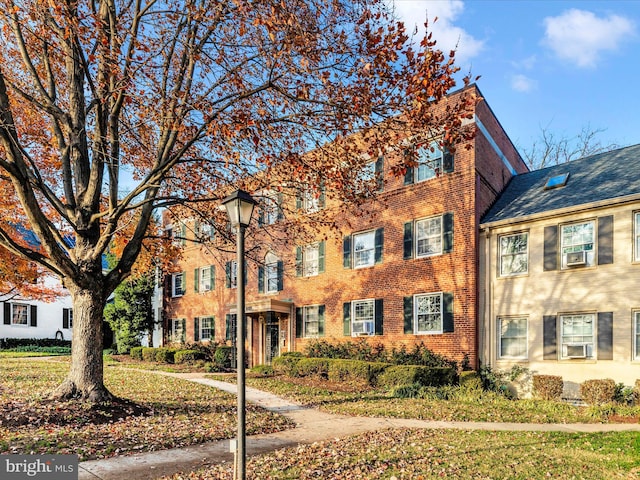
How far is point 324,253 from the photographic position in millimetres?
18906

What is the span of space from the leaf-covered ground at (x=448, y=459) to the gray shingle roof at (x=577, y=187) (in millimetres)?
7368

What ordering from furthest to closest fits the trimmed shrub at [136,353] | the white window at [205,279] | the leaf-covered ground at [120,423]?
1. the trimmed shrub at [136,353]
2. the white window at [205,279]
3. the leaf-covered ground at [120,423]

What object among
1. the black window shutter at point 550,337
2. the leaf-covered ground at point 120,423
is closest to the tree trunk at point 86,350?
the leaf-covered ground at point 120,423

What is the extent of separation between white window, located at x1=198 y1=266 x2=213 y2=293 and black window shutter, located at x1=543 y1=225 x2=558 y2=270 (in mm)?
16378

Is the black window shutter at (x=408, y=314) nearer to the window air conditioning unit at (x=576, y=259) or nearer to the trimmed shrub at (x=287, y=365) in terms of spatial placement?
the trimmed shrub at (x=287, y=365)

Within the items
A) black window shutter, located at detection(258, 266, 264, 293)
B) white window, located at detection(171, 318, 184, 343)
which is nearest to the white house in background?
white window, located at detection(171, 318, 184, 343)

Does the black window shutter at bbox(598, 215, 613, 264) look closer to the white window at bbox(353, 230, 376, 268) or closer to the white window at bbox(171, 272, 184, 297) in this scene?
the white window at bbox(353, 230, 376, 268)

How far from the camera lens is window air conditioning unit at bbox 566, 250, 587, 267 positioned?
42.0 feet

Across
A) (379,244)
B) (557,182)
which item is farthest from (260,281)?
(557,182)

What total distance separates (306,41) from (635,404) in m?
11.2

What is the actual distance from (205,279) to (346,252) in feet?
32.7

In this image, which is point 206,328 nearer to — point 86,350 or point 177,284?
point 177,284

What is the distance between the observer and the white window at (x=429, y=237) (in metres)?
15.5

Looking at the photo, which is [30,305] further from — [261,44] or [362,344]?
[261,44]
